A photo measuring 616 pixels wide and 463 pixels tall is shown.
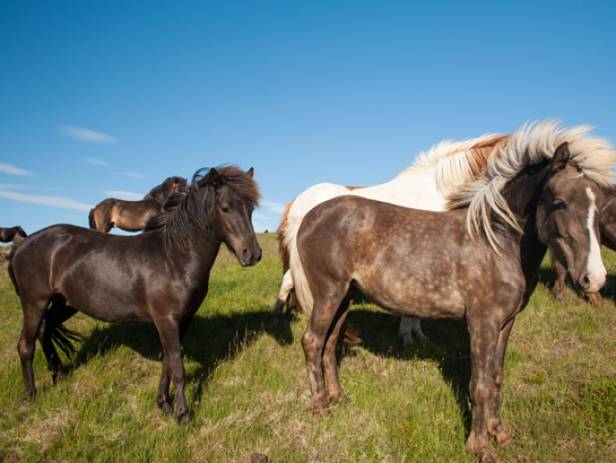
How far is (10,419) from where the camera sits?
404 centimetres

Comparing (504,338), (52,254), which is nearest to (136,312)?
(52,254)

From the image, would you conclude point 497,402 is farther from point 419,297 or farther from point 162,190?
point 162,190

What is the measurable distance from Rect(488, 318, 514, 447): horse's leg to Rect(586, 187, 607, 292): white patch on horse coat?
89 cm

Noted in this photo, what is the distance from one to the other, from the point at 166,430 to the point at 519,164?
4.07 m

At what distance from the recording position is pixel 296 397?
4594 millimetres

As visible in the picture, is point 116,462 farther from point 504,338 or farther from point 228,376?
point 504,338

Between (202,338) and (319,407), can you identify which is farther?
A: (202,338)

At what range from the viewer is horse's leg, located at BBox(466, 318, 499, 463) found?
3.51 m

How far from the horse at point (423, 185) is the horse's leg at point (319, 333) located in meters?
2.07

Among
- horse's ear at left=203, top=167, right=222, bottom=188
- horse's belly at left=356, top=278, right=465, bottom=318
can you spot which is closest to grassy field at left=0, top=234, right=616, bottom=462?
horse's belly at left=356, top=278, right=465, bottom=318

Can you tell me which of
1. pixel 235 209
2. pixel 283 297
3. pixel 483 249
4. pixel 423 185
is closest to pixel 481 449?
pixel 483 249

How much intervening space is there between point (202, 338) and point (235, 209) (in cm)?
294

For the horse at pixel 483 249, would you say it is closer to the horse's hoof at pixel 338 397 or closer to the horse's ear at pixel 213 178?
the horse's hoof at pixel 338 397

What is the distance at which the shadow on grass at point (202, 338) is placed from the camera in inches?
222
